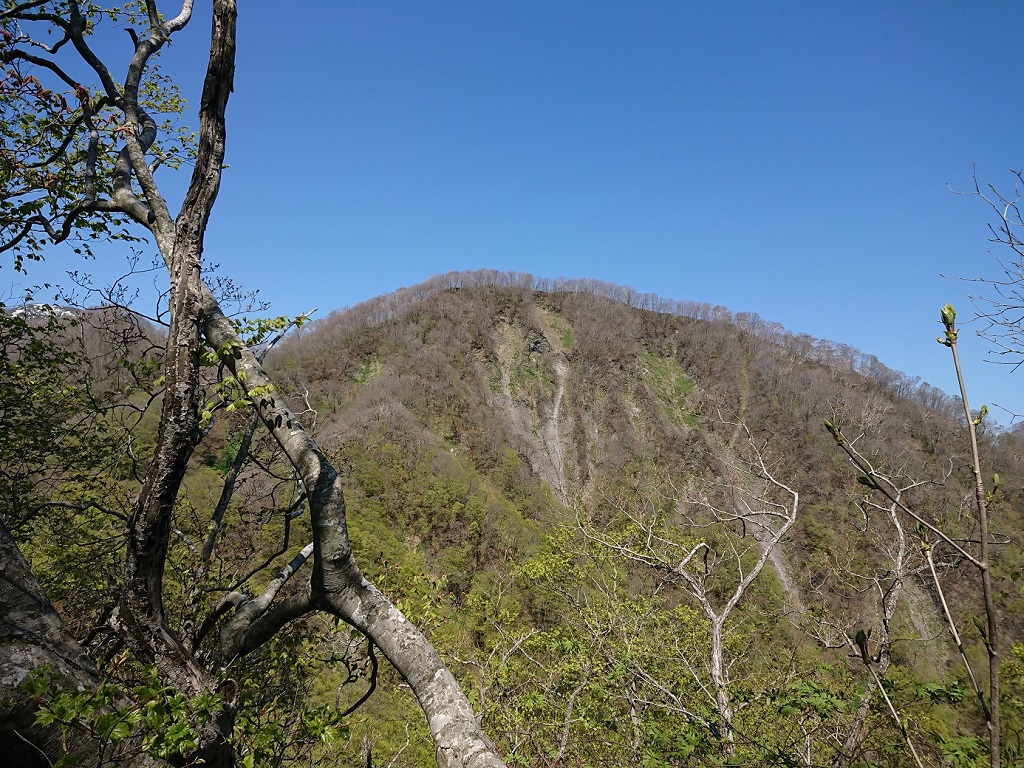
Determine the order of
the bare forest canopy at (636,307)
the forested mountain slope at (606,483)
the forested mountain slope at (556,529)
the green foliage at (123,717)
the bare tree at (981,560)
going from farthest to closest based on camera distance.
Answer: the bare forest canopy at (636,307)
the forested mountain slope at (606,483)
the forested mountain slope at (556,529)
the green foliage at (123,717)
the bare tree at (981,560)

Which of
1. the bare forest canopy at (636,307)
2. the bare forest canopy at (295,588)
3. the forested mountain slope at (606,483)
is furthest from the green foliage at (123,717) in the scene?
the bare forest canopy at (636,307)

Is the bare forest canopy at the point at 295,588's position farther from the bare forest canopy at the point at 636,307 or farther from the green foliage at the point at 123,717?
the bare forest canopy at the point at 636,307

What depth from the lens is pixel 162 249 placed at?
3006 millimetres

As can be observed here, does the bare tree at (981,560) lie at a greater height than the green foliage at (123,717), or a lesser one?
greater

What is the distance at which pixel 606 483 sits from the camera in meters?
54.4

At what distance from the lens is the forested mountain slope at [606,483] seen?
349 inches

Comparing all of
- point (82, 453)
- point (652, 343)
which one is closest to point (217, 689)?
point (82, 453)

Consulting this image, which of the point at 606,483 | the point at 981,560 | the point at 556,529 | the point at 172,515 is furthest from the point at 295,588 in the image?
the point at 606,483

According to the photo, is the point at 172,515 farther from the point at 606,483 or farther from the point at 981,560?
the point at 606,483

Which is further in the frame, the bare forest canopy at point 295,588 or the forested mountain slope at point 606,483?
the forested mountain slope at point 606,483

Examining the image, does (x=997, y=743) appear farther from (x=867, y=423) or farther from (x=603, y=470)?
(x=603, y=470)

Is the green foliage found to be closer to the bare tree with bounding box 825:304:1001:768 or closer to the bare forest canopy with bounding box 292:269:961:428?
the bare tree with bounding box 825:304:1001:768

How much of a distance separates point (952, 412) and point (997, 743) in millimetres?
89790

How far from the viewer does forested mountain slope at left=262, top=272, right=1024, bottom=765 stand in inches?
349
